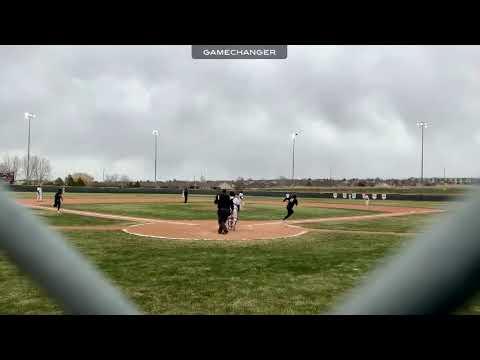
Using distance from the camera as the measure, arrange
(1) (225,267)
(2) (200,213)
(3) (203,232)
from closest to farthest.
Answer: (1) (225,267) < (3) (203,232) < (2) (200,213)

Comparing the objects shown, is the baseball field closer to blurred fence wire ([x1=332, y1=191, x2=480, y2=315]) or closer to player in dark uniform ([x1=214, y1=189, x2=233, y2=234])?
blurred fence wire ([x1=332, y1=191, x2=480, y2=315])

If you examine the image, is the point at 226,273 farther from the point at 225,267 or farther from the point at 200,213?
the point at 200,213

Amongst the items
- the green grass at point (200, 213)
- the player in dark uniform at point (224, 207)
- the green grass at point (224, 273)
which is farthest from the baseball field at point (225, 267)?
the green grass at point (200, 213)

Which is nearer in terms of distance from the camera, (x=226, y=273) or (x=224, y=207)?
(x=226, y=273)

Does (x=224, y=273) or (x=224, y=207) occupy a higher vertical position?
(x=224, y=207)

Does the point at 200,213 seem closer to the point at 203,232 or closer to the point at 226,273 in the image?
the point at 203,232

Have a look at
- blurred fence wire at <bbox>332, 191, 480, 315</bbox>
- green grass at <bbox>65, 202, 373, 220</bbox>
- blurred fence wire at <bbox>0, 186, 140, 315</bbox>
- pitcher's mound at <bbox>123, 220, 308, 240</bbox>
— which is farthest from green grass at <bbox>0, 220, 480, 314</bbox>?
green grass at <bbox>65, 202, 373, 220</bbox>

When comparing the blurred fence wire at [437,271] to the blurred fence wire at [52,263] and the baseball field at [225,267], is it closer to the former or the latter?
the baseball field at [225,267]

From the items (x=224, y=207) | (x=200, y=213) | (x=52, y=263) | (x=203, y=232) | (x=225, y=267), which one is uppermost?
(x=52, y=263)

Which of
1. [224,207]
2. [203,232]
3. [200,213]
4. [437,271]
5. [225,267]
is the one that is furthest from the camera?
[200,213]

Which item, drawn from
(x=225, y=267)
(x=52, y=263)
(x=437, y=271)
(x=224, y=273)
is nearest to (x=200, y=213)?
(x=225, y=267)
